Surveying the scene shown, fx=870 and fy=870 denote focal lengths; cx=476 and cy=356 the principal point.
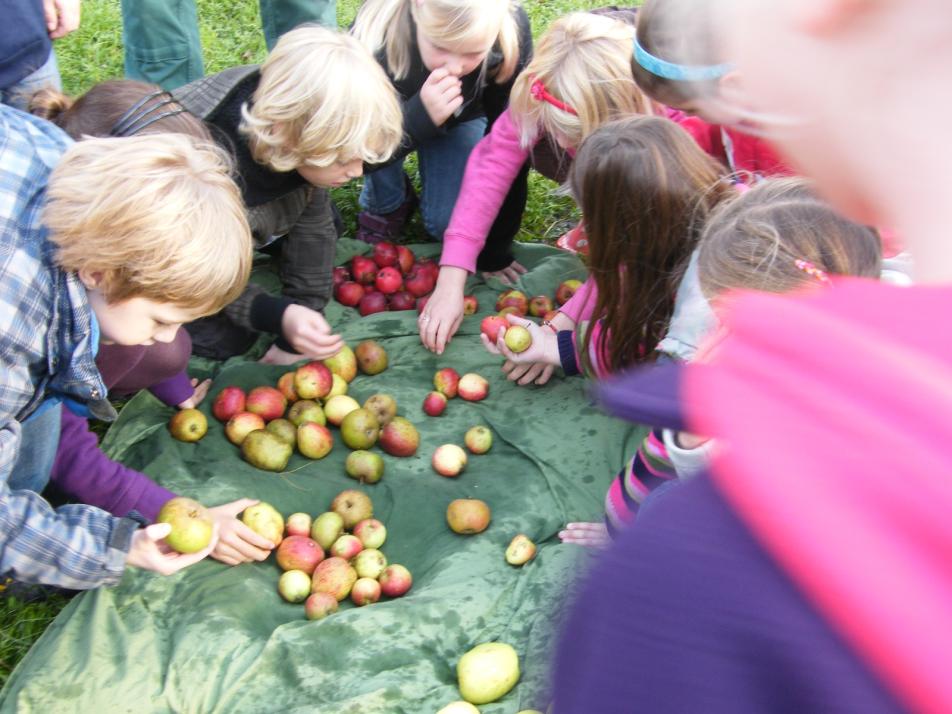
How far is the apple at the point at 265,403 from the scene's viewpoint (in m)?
3.45

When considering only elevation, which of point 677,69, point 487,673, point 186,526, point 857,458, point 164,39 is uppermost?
point 857,458

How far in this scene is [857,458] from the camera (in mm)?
462

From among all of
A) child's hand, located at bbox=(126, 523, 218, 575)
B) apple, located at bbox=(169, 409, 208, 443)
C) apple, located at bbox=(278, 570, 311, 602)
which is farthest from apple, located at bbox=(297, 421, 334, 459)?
child's hand, located at bbox=(126, 523, 218, 575)

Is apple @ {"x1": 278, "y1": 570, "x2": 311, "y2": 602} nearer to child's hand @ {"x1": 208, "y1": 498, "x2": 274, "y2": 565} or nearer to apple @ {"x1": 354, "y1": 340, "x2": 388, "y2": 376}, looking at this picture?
child's hand @ {"x1": 208, "y1": 498, "x2": 274, "y2": 565}

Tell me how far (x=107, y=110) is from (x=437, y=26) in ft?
4.48

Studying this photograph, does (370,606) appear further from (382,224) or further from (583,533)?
(382,224)

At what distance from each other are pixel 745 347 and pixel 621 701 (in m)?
0.23

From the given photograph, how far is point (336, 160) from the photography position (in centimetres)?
320

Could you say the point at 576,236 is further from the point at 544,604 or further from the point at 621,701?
the point at 621,701

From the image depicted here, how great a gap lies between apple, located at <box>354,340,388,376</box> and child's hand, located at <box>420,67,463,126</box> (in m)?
1.01

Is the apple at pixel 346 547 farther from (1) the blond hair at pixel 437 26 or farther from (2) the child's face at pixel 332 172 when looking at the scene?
(1) the blond hair at pixel 437 26

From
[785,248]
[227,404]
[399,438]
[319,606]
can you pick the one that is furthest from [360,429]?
[785,248]

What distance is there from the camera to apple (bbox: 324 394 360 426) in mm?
3516

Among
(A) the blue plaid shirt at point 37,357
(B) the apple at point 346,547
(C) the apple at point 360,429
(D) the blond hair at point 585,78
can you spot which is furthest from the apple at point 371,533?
(D) the blond hair at point 585,78
